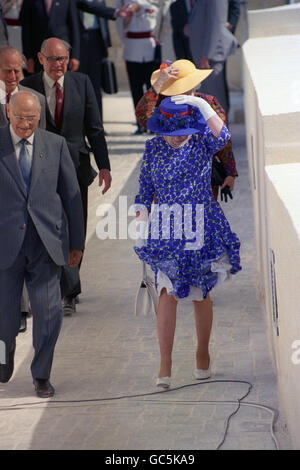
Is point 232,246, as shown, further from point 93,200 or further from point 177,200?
point 93,200

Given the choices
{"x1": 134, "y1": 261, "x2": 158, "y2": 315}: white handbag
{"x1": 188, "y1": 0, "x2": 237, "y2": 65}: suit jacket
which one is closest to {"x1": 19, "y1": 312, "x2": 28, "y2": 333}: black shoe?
{"x1": 134, "y1": 261, "x2": 158, "y2": 315}: white handbag

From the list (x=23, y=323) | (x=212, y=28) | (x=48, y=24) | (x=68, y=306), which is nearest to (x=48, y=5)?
(x=48, y=24)

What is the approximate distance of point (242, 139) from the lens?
1638cm

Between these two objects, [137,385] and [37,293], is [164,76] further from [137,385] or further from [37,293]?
[137,385]

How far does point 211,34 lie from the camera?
12727 mm

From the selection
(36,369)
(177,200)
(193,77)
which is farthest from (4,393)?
(193,77)

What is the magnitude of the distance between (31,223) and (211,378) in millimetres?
1454

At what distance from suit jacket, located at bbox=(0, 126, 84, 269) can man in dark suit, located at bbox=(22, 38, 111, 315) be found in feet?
4.16

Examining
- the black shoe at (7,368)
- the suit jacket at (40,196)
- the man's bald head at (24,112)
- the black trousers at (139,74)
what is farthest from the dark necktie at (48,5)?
the black shoe at (7,368)

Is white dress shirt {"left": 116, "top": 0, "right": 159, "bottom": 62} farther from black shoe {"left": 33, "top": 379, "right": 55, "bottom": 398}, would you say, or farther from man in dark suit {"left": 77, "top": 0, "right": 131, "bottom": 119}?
black shoe {"left": 33, "top": 379, "right": 55, "bottom": 398}

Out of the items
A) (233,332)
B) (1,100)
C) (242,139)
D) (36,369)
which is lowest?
(242,139)

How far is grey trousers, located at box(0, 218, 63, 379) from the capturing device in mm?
6719

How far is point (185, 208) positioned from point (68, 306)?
231 centimetres

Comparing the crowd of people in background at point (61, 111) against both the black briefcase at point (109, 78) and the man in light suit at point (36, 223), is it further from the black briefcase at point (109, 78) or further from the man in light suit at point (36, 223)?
the black briefcase at point (109, 78)
